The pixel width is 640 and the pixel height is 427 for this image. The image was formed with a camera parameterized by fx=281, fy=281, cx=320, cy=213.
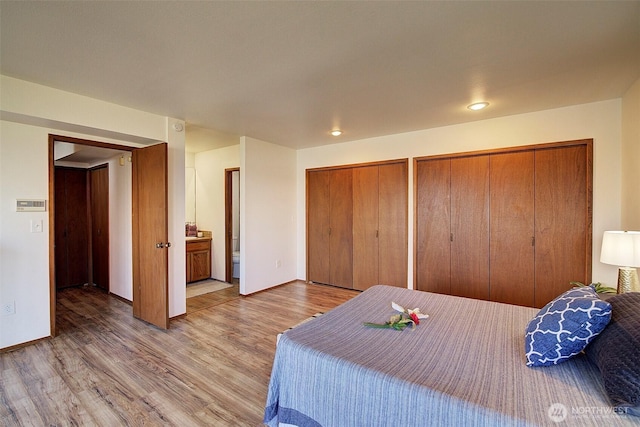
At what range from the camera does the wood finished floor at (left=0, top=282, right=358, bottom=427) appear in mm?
1872

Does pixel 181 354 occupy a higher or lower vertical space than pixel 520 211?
lower

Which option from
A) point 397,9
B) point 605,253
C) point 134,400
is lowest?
point 134,400

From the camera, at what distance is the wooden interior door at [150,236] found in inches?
124

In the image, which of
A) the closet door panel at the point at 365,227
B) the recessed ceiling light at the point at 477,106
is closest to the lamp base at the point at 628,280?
the recessed ceiling light at the point at 477,106

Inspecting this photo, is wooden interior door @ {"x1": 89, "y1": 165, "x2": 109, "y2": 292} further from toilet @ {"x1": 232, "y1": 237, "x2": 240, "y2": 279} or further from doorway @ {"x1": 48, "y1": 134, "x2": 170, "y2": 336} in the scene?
toilet @ {"x1": 232, "y1": 237, "x2": 240, "y2": 279}

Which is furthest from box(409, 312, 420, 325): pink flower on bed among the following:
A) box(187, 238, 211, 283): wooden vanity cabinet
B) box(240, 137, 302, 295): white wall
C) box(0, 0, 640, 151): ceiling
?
box(187, 238, 211, 283): wooden vanity cabinet

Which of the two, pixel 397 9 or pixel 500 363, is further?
pixel 397 9

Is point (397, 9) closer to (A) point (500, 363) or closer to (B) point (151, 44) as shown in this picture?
(B) point (151, 44)

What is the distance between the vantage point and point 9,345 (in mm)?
2666

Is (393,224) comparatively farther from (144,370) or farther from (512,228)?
(144,370)

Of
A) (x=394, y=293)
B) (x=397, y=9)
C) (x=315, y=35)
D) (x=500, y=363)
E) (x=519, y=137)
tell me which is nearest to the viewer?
(x=500, y=363)

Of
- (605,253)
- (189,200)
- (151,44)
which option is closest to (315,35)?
(151,44)

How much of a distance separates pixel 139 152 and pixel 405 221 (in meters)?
3.65

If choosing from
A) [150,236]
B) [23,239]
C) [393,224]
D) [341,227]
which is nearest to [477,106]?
[393,224]
